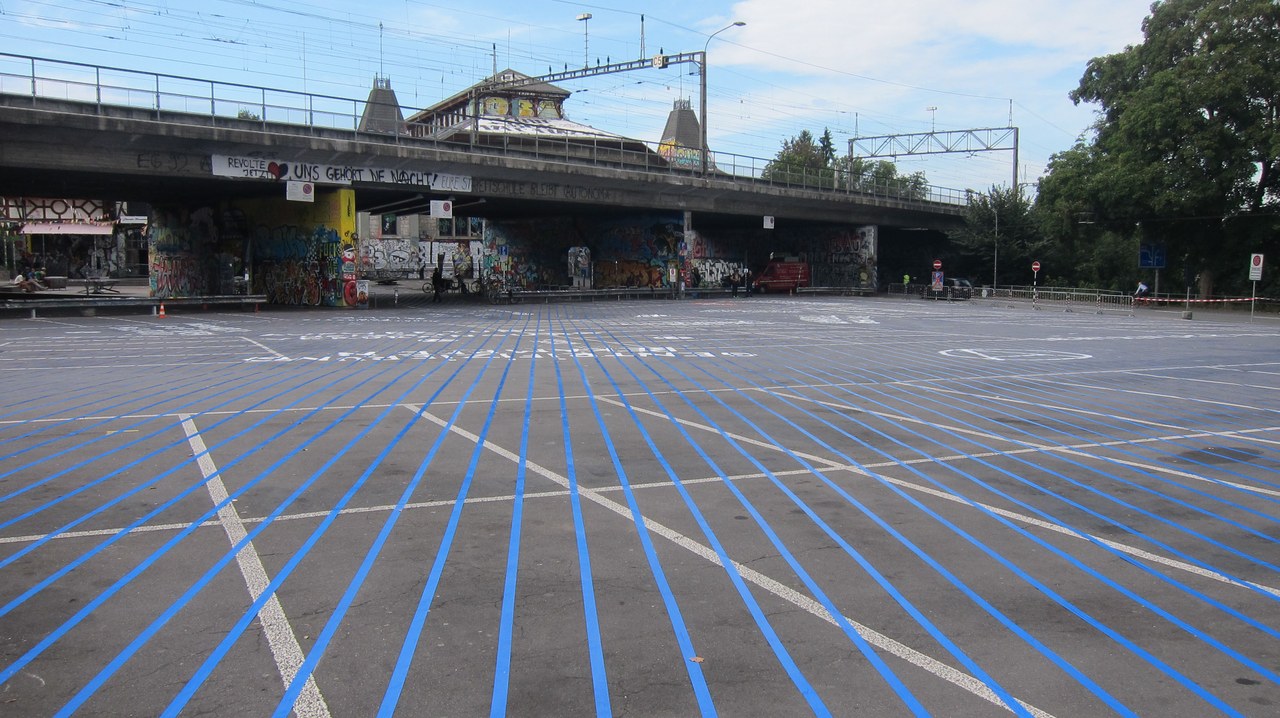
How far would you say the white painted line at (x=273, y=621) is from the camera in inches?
151

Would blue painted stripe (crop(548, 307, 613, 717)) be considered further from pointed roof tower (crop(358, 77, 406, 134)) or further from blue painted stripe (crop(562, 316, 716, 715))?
pointed roof tower (crop(358, 77, 406, 134))

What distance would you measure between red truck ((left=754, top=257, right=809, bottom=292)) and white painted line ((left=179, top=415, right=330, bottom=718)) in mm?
52878

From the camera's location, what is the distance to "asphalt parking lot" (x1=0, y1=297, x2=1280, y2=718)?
161 inches

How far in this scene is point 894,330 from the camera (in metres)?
26.5

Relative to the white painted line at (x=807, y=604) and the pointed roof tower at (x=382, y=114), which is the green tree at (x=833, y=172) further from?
the white painted line at (x=807, y=604)

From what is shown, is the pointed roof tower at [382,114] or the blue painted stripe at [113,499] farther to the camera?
the pointed roof tower at [382,114]

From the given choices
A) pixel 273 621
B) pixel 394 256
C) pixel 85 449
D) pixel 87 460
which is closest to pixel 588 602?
pixel 273 621

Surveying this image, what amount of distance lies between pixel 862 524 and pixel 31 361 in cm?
1634

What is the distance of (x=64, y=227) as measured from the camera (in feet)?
209

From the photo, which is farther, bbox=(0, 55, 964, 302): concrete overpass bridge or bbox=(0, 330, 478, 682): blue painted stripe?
bbox=(0, 55, 964, 302): concrete overpass bridge

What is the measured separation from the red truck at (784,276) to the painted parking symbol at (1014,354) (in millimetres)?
38344

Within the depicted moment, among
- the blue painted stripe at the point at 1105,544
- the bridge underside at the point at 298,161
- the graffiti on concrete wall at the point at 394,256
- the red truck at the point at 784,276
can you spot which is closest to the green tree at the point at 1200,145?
the bridge underside at the point at 298,161

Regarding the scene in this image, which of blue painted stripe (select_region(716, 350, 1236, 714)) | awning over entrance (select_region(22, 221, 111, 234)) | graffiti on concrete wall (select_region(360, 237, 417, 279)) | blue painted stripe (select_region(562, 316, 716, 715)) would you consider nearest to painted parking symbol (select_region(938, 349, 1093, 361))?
blue painted stripe (select_region(562, 316, 716, 715))

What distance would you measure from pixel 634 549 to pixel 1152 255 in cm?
4956
